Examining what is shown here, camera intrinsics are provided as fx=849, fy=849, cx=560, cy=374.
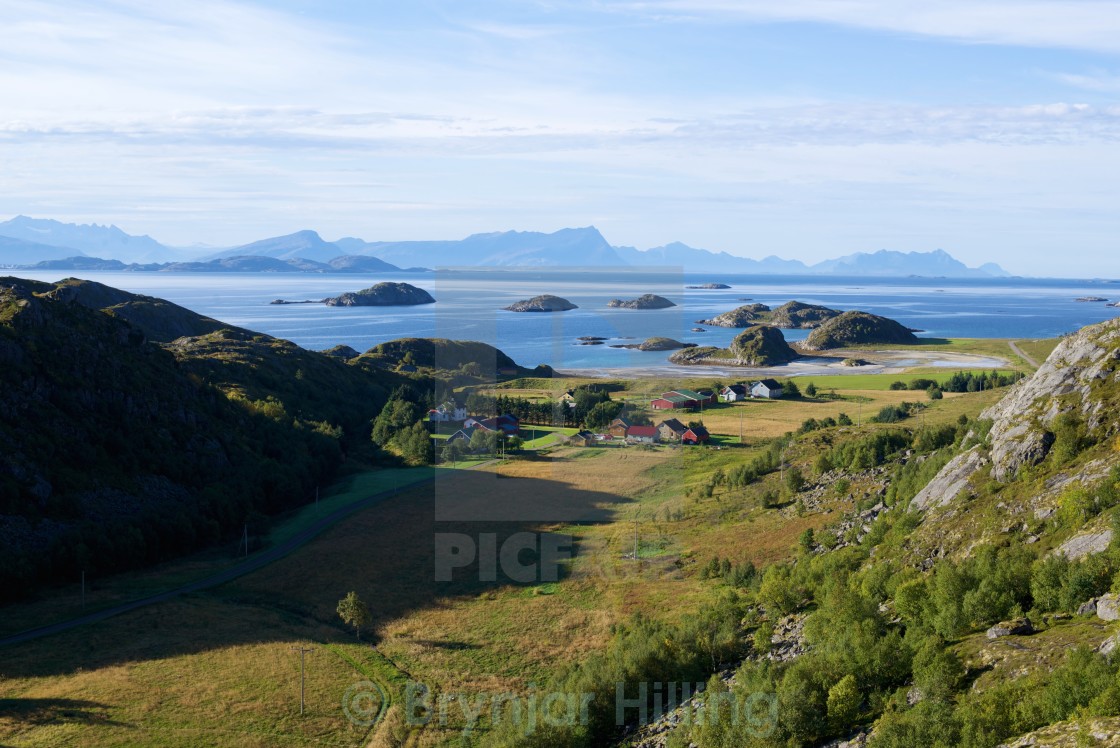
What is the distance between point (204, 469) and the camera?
169 ft

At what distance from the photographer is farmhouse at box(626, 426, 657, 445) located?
6988cm

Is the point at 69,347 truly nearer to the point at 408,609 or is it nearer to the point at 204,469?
the point at 204,469

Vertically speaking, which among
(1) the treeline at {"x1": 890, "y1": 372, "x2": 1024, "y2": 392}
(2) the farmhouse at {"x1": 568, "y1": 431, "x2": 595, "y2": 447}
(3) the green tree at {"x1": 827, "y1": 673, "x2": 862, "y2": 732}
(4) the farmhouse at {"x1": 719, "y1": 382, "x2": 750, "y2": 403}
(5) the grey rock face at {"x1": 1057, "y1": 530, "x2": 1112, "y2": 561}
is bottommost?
(2) the farmhouse at {"x1": 568, "y1": 431, "x2": 595, "y2": 447}

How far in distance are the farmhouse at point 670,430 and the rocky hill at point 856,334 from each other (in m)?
91.4

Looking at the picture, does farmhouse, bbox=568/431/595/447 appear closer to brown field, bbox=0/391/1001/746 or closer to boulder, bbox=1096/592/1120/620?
brown field, bbox=0/391/1001/746

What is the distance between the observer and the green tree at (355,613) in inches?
1286

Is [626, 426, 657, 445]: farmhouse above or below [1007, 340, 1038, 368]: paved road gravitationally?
below

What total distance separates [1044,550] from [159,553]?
39505 mm

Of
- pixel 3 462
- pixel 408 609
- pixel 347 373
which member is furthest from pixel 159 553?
pixel 347 373

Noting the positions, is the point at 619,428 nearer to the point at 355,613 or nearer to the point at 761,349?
the point at 355,613

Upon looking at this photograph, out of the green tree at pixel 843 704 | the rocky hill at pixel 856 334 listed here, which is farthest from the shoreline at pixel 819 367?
the green tree at pixel 843 704

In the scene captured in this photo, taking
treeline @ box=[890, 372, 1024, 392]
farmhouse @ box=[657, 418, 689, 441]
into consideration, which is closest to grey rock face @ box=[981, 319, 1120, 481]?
farmhouse @ box=[657, 418, 689, 441]

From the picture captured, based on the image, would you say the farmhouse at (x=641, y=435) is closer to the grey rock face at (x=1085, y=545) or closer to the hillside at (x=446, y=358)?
the hillside at (x=446, y=358)

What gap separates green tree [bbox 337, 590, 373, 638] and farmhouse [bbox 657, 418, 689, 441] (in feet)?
128
